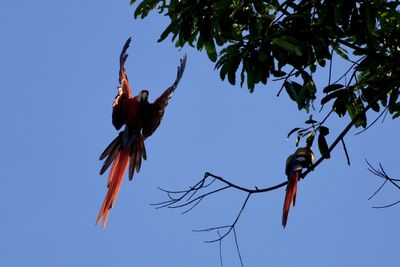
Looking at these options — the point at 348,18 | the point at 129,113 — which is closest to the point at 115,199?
the point at 129,113

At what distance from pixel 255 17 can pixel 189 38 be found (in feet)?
1.42

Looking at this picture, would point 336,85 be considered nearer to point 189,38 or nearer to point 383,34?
point 383,34

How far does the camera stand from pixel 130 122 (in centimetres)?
497

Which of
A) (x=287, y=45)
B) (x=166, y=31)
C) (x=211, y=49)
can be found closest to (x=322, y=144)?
(x=287, y=45)

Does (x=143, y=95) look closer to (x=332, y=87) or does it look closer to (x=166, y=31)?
(x=166, y=31)

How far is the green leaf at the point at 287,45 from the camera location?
372cm

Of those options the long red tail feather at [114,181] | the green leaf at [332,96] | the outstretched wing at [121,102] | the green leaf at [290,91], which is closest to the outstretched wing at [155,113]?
the outstretched wing at [121,102]

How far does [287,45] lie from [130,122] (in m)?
1.62

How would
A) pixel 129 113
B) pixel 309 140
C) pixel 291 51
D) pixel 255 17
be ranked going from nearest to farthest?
pixel 291 51
pixel 255 17
pixel 309 140
pixel 129 113

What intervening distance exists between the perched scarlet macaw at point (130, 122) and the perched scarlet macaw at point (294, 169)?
1004 mm

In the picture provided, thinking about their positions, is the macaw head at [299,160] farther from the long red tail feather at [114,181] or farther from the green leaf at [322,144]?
the long red tail feather at [114,181]

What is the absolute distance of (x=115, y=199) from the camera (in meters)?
4.45

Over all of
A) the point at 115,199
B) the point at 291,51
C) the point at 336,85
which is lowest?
the point at 115,199

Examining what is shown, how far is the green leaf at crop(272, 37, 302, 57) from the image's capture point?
3.72m
